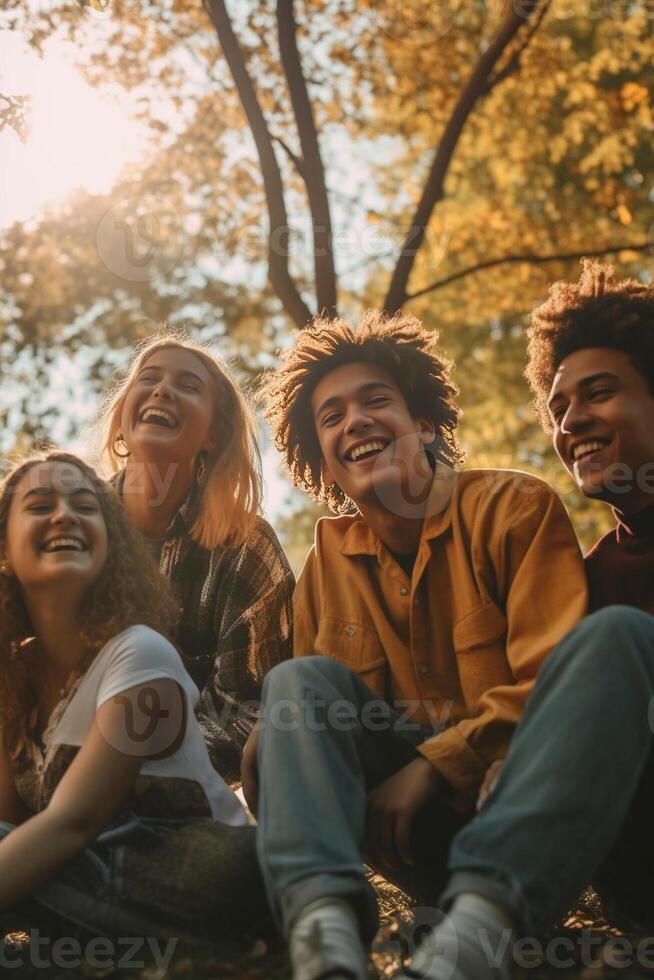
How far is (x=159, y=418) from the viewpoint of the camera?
13.4 ft

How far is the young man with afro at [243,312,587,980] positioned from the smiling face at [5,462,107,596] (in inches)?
27.8

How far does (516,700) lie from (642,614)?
0.41 metres

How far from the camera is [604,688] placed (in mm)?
2203

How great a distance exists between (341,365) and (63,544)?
1194 millimetres

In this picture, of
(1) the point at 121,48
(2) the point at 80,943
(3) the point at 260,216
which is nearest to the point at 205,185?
(3) the point at 260,216

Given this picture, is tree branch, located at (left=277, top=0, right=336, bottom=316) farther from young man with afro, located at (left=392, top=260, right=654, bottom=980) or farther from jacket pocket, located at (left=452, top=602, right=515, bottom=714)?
young man with afro, located at (left=392, top=260, right=654, bottom=980)

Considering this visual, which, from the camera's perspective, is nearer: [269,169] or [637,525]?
[637,525]

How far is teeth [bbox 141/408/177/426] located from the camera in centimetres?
409

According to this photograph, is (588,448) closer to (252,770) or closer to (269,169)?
(252,770)

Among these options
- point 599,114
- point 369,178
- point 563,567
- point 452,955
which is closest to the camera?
point 452,955

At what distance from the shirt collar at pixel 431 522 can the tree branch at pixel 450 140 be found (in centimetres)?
436

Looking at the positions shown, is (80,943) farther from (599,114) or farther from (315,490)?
(599,114)

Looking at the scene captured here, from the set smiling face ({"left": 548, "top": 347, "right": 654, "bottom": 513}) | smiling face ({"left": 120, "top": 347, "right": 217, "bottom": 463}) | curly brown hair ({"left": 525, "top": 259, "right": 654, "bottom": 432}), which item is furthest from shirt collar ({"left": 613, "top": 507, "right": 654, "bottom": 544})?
smiling face ({"left": 120, "top": 347, "right": 217, "bottom": 463})

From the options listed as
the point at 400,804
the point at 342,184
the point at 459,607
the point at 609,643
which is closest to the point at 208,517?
the point at 459,607
